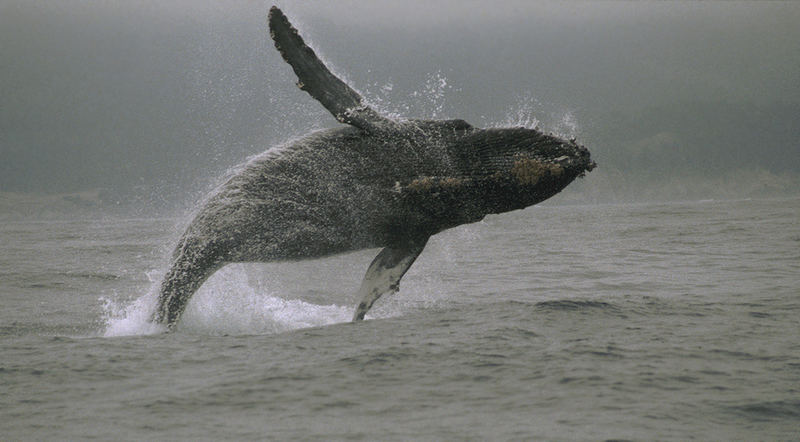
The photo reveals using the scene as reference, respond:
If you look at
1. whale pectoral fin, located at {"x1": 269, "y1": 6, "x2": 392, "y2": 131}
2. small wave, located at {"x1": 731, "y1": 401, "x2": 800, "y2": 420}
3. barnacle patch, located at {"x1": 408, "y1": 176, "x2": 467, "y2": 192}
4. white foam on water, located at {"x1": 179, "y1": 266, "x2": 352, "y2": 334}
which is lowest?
small wave, located at {"x1": 731, "y1": 401, "x2": 800, "y2": 420}

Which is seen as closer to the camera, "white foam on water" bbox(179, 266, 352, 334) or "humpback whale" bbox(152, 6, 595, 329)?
"humpback whale" bbox(152, 6, 595, 329)

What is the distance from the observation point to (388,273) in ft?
27.3

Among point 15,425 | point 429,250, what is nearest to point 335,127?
point 15,425

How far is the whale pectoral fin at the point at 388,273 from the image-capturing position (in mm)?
8281

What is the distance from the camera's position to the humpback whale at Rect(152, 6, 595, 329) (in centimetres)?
757

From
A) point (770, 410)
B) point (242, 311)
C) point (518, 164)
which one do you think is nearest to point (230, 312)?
point (242, 311)

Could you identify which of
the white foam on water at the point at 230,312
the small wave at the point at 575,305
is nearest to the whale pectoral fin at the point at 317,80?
the white foam on water at the point at 230,312

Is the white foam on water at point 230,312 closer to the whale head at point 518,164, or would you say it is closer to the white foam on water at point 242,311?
the white foam on water at point 242,311

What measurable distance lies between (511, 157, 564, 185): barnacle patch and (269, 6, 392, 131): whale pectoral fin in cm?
144

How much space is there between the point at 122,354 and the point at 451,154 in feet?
11.8

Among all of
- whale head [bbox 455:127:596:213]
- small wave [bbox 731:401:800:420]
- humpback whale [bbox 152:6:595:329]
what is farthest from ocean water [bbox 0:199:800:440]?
whale head [bbox 455:127:596:213]

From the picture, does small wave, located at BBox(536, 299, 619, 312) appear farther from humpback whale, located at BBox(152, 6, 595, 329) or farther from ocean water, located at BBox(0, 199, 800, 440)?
humpback whale, located at BBox(152, 6, 595, 329)

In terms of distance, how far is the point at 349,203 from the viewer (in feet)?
25.5

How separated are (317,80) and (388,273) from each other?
7.18 feet
